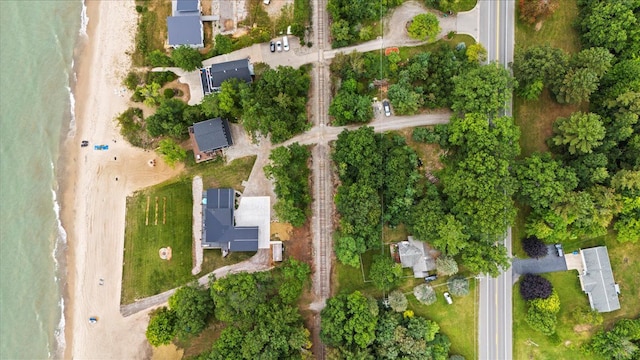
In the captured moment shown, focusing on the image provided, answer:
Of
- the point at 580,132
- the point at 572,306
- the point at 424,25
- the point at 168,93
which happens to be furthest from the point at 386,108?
the point at 572,306

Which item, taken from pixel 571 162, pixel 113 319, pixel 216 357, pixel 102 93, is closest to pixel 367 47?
pixel 571 162

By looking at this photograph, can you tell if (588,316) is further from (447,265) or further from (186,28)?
(186,28)

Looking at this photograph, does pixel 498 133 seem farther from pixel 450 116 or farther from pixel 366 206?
pixel 366 206

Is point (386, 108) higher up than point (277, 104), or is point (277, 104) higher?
point (277, 104)

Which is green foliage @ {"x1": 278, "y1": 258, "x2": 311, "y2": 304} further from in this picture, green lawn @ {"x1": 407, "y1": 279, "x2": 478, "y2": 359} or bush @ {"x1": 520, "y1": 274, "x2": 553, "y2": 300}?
bush @ {"x1": 520, "y1": 274, "x2": 553, "y2": 300}

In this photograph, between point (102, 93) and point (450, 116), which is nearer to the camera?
point (450, 116)

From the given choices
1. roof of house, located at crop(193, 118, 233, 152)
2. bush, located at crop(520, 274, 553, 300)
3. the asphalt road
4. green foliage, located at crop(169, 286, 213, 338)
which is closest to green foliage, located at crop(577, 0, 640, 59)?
the asphalt road

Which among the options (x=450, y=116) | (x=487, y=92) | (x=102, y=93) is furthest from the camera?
(x=102, y=93)
